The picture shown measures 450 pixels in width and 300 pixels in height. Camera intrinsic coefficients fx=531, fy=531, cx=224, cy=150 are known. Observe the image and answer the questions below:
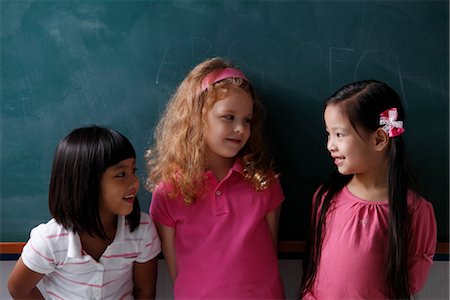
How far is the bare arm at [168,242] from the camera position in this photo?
178cm

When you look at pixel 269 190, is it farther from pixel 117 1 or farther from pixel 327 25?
pixel 117 1

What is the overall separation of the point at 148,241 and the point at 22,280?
16.1 inches

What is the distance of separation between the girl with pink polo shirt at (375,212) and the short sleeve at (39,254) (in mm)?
868

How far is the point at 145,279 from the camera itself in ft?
5.82

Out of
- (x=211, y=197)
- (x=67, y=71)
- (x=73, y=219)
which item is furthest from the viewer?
(x=67, y=71)

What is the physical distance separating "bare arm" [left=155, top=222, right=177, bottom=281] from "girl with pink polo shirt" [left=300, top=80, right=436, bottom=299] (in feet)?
1.66

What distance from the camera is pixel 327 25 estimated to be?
1851 millimetres

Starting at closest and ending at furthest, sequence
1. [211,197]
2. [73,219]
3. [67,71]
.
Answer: [73,219] < [211,197] < [67,71]

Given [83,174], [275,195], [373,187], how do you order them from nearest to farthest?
[83,174] < [373,187] < [275,195]

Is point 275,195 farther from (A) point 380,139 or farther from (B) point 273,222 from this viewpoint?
(A) point 380,139

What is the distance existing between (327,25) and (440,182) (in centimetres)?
70

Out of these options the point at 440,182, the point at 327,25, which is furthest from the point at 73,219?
the point at 440,182

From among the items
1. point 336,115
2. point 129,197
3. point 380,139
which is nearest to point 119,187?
point 129,197

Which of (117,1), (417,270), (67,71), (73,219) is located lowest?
(417,270)
